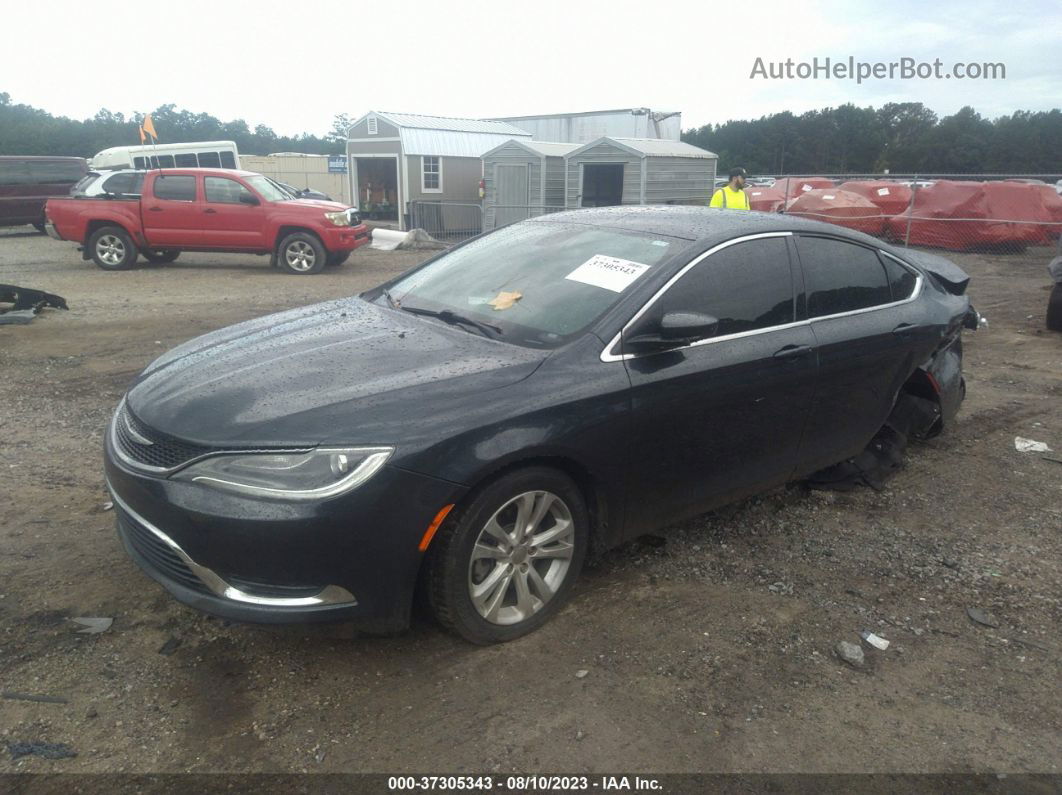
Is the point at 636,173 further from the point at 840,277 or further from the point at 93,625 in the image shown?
the point at 93,625

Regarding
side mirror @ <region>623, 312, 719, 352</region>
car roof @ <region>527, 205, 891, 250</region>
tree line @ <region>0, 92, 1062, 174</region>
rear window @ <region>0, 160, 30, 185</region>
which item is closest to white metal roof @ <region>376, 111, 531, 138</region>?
rear window @ <region>0, 160, 30, 185</region>

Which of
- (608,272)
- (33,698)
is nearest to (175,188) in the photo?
(608,272)

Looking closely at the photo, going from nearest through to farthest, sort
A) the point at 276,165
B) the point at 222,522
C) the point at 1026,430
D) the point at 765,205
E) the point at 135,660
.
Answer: the point at 222,522
the point at 135,660
the point at 1026,430
the point at 765,205
the point at 276,165

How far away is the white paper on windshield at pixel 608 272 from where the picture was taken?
3.50 metres

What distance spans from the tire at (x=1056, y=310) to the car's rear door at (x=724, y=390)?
23.0 ft

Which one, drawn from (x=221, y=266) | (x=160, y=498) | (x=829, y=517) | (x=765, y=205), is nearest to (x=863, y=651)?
(x=829, y=517)

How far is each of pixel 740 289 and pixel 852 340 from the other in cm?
80

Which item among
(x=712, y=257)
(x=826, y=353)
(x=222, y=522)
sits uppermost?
(x=712, y=257)

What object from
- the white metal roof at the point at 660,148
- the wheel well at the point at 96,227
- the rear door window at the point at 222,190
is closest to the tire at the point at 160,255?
the wheel well at the point at 96,227

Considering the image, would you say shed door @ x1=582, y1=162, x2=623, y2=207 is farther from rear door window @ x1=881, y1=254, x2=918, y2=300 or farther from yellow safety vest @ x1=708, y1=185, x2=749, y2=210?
rear door window @ x1=881, y1=254, x2=918, y2=300

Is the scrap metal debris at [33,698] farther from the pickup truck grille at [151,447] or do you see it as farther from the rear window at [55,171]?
the rear window at [55,171]

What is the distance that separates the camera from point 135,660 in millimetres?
2980

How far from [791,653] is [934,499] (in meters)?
2.01

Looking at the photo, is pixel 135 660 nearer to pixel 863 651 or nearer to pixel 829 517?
pixel 863 651
